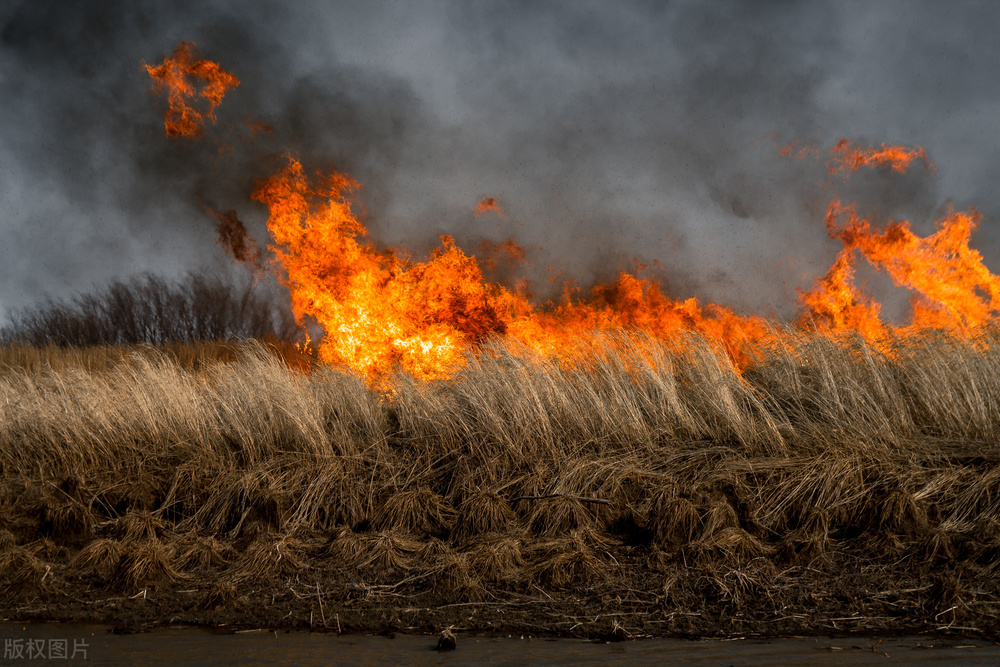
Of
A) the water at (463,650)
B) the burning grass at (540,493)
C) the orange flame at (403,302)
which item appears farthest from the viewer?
the orange flame at (403,302)

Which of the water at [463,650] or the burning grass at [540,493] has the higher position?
the burning grass at [540,493]

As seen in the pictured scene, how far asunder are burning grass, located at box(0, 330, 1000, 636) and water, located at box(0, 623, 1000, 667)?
0.24 meters


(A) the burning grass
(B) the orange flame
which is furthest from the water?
(B) the orange flame

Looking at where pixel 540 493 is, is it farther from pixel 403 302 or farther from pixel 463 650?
pixel 403 302

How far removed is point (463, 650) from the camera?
12.1 ft

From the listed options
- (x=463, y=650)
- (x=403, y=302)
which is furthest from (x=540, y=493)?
(x=403, y=302)

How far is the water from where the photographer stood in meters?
3.43

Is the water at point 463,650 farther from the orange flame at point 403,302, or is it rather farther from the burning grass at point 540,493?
the orange flame at point 403,302

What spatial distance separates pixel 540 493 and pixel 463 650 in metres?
2.32

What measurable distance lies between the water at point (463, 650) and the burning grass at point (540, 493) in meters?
0.24

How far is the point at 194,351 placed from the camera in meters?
16.5

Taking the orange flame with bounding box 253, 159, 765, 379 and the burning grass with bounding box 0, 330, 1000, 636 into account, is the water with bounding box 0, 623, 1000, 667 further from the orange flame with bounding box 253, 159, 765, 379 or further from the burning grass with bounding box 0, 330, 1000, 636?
the orange flame with bounding box 253, 159, 765, 379

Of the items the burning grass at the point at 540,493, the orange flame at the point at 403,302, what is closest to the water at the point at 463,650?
the burning grass at the point at 540,493

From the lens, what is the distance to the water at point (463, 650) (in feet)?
11.3
